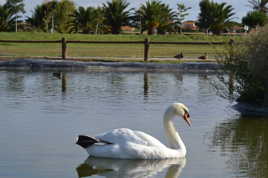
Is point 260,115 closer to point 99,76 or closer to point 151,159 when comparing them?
point 151,159

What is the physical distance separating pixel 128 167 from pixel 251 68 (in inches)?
216

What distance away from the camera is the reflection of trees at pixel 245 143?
9773mm

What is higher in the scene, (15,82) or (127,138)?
(127,138)

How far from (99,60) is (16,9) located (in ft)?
124

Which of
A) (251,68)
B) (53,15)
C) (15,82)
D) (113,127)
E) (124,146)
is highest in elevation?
(53,15)

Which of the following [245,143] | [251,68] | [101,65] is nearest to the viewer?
[245,143]

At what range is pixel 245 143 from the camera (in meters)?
11.6

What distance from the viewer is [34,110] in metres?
14.8

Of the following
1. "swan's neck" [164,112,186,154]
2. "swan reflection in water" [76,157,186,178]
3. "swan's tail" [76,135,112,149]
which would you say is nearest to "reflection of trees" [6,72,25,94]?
"swan's neck" [164,112,186,154]

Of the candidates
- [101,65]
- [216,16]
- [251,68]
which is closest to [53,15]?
[216,16]

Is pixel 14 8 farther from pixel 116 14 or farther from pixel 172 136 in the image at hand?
pixel 172 136

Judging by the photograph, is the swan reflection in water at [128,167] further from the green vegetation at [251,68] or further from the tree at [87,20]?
the tree at [87,20]

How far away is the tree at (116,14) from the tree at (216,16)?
8620mm

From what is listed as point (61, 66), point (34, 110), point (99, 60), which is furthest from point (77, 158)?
point (99, 60)
